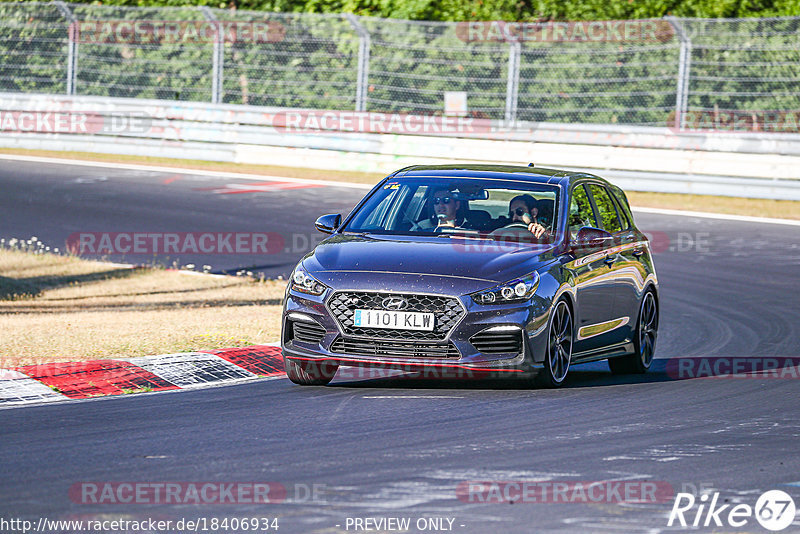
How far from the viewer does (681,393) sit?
32.0ft

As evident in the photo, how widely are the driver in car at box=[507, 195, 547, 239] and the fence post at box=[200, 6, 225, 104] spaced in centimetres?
1794

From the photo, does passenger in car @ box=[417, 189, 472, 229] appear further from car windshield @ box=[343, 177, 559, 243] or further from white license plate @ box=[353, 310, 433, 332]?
white license plate @ box=[353, 310, 433, 332]

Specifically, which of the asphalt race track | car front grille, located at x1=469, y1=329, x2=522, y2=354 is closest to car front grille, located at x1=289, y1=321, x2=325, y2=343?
the asphalt race track

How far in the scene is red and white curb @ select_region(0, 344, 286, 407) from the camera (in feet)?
29.6

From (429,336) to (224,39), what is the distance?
64.2 feet

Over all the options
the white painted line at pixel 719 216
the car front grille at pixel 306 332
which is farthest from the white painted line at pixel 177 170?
the car front grille at pixel 306 332

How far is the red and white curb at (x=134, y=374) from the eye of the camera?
9031mm

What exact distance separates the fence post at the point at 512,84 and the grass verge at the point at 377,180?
2797mm

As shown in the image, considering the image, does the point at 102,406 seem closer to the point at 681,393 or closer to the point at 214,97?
the point at 681,393

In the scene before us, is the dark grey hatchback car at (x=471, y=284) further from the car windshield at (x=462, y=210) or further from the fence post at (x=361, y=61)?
the fence post at (x=361, y=61)

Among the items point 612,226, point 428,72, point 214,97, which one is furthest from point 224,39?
point 612,226

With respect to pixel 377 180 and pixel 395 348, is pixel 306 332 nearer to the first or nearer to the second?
pixel 395 348

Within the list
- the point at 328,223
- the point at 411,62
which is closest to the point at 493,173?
the point at 328,223

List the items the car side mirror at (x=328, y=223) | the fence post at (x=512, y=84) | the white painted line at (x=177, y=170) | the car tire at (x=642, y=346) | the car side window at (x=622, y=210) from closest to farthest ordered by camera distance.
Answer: the car side mirror at (x=328, y=223)
the car tire at (x=642, y=346)
the car side window at (x=622, y=210)
the white painted line at (x=177, y=170)
the fence post at (x=512, y=84)
